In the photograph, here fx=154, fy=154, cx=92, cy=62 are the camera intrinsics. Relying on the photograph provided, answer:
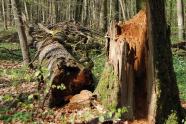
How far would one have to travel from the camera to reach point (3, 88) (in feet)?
15.5

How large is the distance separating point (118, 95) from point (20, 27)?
4838 mm

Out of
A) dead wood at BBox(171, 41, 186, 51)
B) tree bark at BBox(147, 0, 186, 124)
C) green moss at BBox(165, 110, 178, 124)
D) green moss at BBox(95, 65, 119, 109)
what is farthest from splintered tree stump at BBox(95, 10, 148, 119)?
dead wood at BBox(171, 41, 186, 51)

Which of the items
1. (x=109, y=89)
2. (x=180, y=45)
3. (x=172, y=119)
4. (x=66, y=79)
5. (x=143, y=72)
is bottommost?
(x=172, y=119)

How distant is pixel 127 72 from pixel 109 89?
49 centimetres

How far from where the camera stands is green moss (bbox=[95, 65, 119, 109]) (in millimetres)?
2971

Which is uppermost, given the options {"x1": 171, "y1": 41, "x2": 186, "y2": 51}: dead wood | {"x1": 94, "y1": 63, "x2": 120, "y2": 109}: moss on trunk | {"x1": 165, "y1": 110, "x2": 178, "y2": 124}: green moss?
{"x1": 171, "y1": 41, "x2": 186, "y2": 51}: dead wood

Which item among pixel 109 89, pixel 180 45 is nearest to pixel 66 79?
pixel 109 89

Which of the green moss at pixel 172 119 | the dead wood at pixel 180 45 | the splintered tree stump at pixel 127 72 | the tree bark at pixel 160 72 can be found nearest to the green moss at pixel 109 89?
the splintered tree stump at pixel 127 72

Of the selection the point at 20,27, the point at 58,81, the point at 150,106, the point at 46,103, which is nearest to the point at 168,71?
the point at 150,106

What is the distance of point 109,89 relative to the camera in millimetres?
3072

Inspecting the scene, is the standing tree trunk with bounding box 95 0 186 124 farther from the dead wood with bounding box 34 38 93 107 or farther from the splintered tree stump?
the dead wood with bounding box 34 38 93 107

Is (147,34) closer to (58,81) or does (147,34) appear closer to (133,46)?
(133,46)

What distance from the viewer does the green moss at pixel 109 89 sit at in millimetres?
2971

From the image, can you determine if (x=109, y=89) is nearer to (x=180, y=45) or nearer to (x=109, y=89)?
(x=109, y=89)
